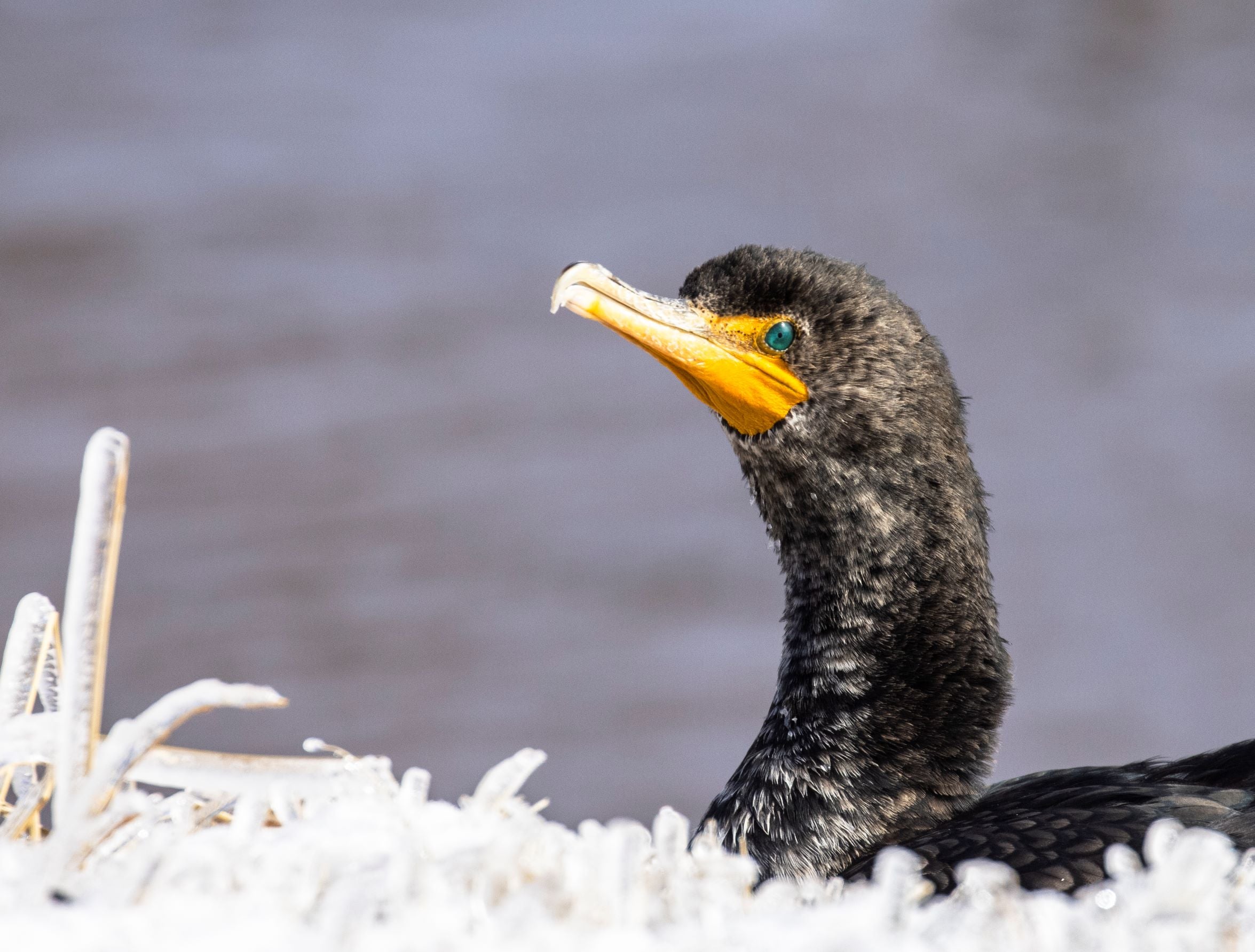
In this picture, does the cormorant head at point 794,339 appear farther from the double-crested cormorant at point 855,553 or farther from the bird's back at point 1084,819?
the bird's back at point 1084,819

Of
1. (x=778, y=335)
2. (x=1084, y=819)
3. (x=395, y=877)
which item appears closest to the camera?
(x=395, y=877)

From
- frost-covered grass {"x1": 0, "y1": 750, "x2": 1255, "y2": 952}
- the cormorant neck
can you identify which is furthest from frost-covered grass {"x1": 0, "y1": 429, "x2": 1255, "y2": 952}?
the cormorant neck

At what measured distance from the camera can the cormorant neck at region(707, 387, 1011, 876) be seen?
119 centimetres

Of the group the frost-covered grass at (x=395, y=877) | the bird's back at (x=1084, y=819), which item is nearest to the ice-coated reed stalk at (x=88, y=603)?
the frost-covered grass at (x=395, y=877)

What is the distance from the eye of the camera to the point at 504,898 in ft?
1.73

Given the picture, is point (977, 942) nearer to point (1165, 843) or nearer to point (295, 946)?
point (1165, 843)

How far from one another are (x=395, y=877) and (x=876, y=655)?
0.81 m

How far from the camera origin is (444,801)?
625 mm

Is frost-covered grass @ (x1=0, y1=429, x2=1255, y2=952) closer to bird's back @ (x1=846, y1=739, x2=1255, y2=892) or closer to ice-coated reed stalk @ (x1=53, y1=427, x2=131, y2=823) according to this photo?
ice-coated reed stalk @ (x1=53, y1=427, x2=131, y2=823)

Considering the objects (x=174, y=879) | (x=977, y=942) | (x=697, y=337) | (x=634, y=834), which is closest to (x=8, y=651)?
(x=174, y=879)

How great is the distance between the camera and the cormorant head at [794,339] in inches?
48.6

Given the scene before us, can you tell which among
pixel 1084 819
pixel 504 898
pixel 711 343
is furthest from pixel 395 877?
pixel 711 343

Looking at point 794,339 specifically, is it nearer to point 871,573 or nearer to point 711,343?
point 711,343

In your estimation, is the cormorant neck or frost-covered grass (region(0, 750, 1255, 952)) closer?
frost-covered grass (region(0, 750, 1255, 952))
